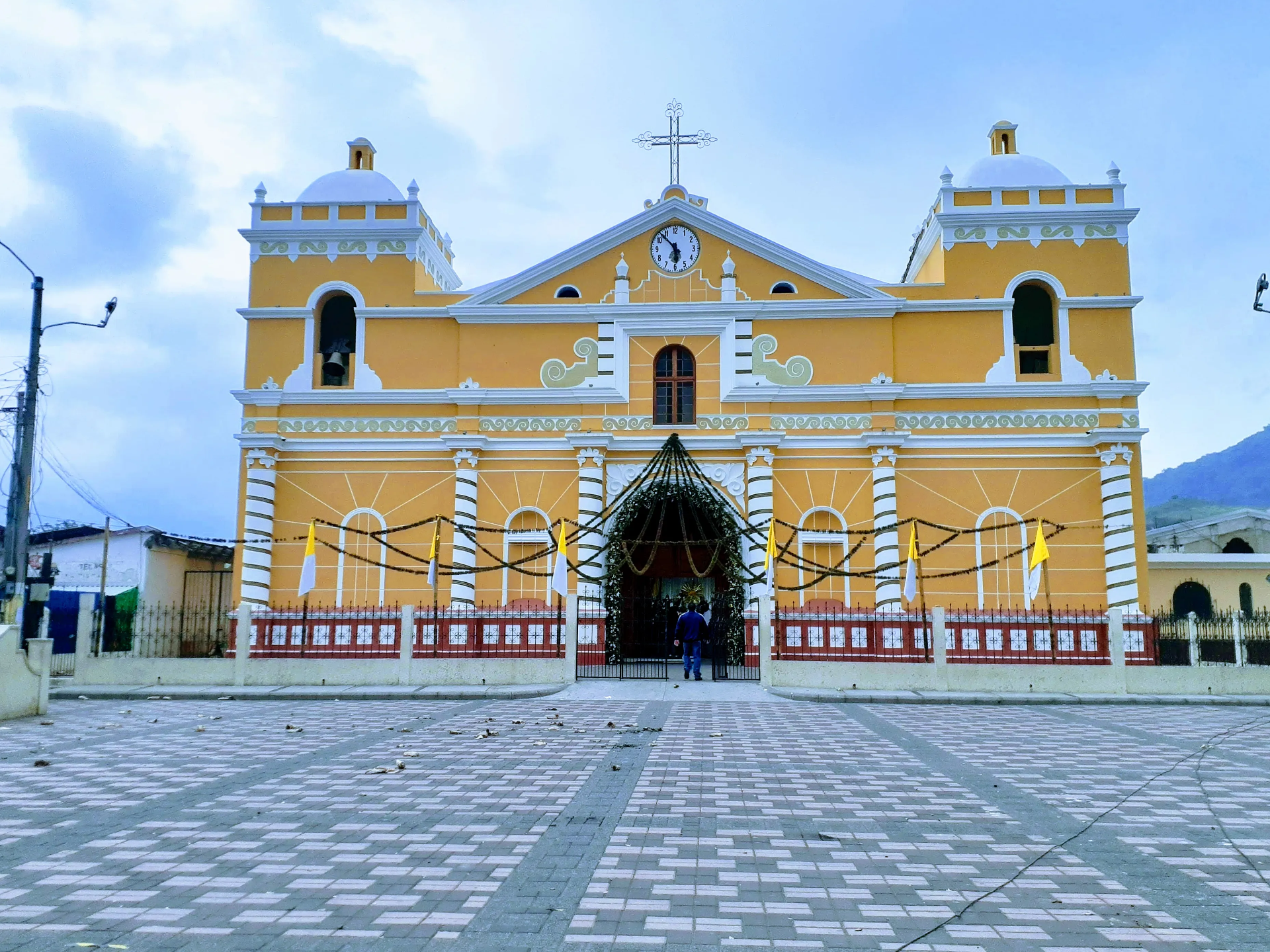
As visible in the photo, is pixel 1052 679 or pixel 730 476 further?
pixel 730 476

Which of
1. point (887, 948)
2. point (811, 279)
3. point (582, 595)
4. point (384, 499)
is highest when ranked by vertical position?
point (811, 279)

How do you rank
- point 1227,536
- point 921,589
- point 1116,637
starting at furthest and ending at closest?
point 1227,536 → point 921,589 → point 1116,637

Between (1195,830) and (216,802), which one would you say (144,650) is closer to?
(216,802)

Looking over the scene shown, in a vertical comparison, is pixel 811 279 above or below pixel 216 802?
above

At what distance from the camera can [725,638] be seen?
21.0 meters

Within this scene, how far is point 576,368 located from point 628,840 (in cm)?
1857

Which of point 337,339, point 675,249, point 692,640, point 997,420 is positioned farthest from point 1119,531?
point 337,339

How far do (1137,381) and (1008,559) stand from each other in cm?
501

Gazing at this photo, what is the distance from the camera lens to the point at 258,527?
78.9 feet

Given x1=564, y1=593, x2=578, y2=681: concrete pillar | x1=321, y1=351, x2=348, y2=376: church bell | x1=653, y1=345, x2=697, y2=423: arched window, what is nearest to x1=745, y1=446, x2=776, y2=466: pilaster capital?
x1=653, y1=345, x2=697, y2=423: arched window

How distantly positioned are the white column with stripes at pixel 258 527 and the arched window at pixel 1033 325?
59.1ft

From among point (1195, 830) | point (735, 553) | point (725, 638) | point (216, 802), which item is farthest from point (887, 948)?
point (735, 553)

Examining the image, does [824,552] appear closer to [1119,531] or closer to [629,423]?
[629,423]

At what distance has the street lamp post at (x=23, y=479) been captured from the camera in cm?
1662
